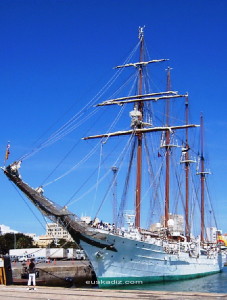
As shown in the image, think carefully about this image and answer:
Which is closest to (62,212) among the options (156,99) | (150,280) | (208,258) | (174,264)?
(150,280)

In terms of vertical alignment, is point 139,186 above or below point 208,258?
above

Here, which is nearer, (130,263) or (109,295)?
(109,295)

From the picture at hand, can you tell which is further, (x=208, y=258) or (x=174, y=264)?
(x=208, y=258)

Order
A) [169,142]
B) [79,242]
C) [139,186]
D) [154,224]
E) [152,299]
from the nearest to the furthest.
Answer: [152,299] < [79,242] < [139,186] < [154,224] < [169,142]

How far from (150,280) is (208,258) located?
2714cm

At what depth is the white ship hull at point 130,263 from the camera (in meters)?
37.5

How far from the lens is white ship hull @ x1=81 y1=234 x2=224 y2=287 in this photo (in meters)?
37.5

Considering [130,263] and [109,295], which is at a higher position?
[130,263]

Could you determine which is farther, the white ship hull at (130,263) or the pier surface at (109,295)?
the white ship hull at (130,263)

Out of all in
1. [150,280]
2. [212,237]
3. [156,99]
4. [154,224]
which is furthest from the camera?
[212,237]

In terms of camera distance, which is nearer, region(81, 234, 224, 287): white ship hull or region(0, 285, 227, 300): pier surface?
region(0, 285, 227, 300): pier surface

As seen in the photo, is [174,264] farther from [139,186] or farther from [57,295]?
[57,295]

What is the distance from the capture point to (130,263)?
3944cm

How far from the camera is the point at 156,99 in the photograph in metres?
53.1
